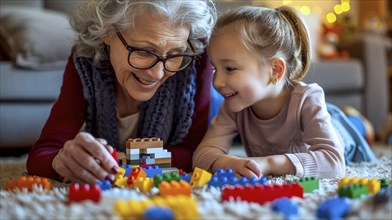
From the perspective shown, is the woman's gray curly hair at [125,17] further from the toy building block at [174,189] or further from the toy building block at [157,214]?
the toy building block at [157,214]

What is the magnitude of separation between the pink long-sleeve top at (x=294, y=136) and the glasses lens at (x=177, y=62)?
0.18 meters

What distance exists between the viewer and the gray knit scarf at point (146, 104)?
1261 mm

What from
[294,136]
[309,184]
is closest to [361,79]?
[294,136]

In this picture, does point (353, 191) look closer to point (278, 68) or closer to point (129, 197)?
point (129, 197)

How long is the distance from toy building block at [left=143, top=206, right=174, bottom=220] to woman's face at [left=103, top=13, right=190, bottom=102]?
54cm

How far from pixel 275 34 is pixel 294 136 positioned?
0.25m

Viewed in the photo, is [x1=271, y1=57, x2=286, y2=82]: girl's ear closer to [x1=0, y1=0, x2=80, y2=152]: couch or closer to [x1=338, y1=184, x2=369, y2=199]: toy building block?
[x1=338, y1=184, x2=369, y2=199]: toy building block

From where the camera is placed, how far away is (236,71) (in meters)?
1.17

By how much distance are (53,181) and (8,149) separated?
1118 mm

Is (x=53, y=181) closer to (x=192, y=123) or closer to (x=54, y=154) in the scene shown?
(x=54, y=154)

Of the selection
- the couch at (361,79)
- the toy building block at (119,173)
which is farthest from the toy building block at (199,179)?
the couch at (361,79)

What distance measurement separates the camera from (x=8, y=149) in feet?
6.77

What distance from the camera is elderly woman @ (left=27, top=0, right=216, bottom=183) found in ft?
3.66

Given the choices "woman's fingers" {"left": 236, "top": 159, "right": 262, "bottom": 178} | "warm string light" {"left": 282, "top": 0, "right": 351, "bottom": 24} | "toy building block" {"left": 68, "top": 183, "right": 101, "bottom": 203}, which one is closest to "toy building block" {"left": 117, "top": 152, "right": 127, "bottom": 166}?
"woman's fingers" {"left": 236, "top": 159, "right": 262, "bottom": 178}
